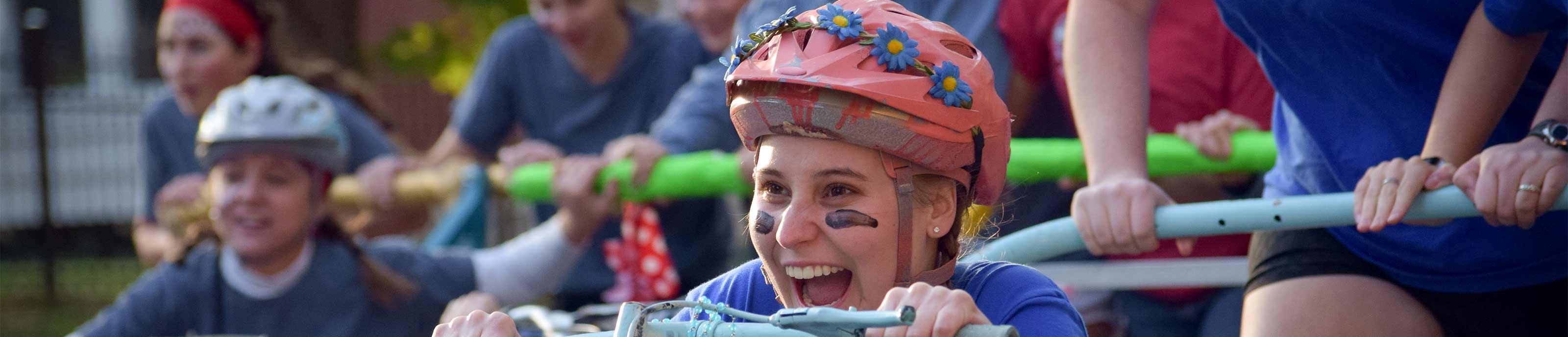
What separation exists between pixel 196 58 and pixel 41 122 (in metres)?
8.17

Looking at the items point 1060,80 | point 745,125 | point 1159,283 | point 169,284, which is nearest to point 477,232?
point 169,284

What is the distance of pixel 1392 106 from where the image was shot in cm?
281

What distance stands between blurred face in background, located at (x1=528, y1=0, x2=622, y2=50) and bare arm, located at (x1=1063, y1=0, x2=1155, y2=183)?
3.32 meters

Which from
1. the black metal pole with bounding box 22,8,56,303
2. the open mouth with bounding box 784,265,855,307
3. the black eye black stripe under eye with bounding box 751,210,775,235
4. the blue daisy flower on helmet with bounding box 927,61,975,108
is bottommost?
the black metal pole with bounding box 22,8,56,303

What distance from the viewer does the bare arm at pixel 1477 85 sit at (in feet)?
8.43

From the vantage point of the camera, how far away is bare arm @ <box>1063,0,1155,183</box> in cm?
283

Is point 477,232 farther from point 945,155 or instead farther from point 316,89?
point 945,155

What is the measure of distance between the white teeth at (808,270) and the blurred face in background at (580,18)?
3.79 meters

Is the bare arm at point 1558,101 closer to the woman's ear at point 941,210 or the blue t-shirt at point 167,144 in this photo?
the woman's ear at point 941,210

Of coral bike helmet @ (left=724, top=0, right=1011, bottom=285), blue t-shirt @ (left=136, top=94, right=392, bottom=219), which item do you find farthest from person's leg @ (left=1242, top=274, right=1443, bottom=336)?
blue t-shirt @ (left=136, top=94, right=392, bottom=219)

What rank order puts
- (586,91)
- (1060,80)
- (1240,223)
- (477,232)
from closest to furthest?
1. (1240,223)
2. (1060,80)
3. (477,232)
4. (586,91)

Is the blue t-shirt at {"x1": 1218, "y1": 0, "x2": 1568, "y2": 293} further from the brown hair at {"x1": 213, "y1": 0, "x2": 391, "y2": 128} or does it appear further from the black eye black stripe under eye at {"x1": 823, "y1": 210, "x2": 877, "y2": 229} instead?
the brown hair at {"x1": 213, "y1": 0, "x2": 391, "y2": 128}

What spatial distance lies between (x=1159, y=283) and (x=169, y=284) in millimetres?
3062

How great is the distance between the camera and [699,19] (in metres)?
6.50
